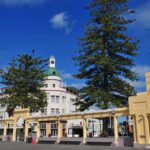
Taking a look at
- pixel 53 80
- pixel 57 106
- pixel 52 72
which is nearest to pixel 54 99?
pixel 57 106

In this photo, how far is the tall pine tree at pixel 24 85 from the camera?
41.3 m

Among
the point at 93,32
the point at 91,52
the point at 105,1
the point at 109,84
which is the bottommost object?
→ the point at 109,84

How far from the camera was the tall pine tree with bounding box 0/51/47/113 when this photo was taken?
4131cm

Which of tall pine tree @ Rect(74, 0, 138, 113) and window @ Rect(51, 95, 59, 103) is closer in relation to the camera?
tall pine tree @ Rect(74, 0, 138, 113)

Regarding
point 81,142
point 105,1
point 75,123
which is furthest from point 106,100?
point 75,123

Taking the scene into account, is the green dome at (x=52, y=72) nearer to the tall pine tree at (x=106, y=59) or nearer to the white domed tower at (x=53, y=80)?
the white domed tower at (x=53, y=80)

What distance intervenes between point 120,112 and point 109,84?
7931 millimetres

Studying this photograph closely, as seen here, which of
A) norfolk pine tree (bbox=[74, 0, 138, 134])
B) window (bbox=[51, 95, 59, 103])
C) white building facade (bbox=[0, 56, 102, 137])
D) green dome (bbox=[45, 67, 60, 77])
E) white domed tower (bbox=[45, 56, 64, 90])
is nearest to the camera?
norfolk pine tree (bbox=[74, 0, 138, 134])

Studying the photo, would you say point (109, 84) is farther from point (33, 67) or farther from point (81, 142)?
point (33, 67)

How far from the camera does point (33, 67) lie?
44125 mm

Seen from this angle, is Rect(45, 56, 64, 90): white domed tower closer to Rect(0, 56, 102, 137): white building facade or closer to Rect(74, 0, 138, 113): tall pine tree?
Rect(0, 56, 102, 137): white building facade

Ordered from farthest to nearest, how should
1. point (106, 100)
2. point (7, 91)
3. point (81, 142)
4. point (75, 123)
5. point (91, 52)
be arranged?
point (75, 123), point (7, 91), point (91, 52), point (106, 100), point (81, 142)

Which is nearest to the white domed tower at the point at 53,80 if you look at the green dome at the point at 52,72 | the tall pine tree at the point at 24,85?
the green dome at the point at 52,72

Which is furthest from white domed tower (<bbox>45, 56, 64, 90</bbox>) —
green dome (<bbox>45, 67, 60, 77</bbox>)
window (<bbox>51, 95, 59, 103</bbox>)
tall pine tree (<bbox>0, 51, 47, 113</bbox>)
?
tall pine tree (<bbox>0, 51, 47, 113</bbox>)
